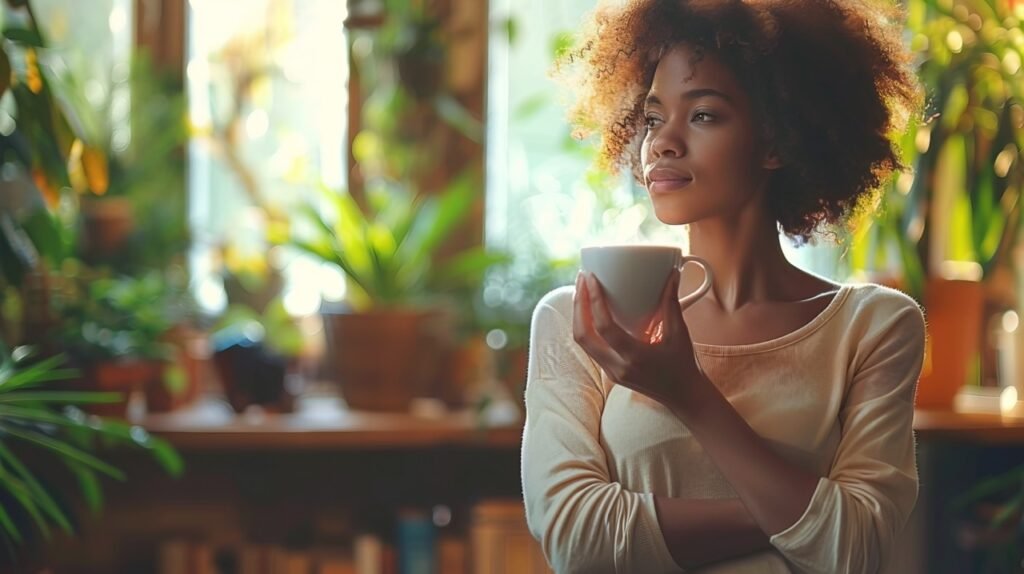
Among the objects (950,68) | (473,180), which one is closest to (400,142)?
(473,180)

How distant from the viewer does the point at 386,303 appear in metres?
2.47

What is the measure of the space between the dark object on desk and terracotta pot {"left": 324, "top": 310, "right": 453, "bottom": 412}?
0.13 meters

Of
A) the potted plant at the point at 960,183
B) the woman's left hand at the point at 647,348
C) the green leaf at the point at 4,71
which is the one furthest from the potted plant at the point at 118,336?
the woman's left hand at the point at 647,348

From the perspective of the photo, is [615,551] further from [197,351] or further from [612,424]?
[197,351]

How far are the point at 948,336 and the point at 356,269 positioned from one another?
1.23 metres

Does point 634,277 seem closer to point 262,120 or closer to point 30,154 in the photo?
point 30,154

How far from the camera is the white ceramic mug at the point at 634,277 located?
88 centimetres

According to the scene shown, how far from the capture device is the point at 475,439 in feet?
7.64

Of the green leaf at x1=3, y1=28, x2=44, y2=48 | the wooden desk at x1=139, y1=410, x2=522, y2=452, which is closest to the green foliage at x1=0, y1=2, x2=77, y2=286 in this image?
the green leaf at x1=3, y1=28, x2=44, y2=48

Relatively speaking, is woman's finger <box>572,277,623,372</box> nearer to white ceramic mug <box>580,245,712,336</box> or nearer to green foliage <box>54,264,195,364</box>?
white ceramic mug <box>580,245,712,336</box>

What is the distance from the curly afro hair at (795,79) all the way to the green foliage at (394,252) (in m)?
1.43

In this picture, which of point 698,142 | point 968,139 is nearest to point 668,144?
point 698,142

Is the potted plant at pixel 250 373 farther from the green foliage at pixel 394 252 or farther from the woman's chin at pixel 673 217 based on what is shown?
the woman's chin at pixel 673 217

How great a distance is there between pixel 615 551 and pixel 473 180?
6.26 ft
